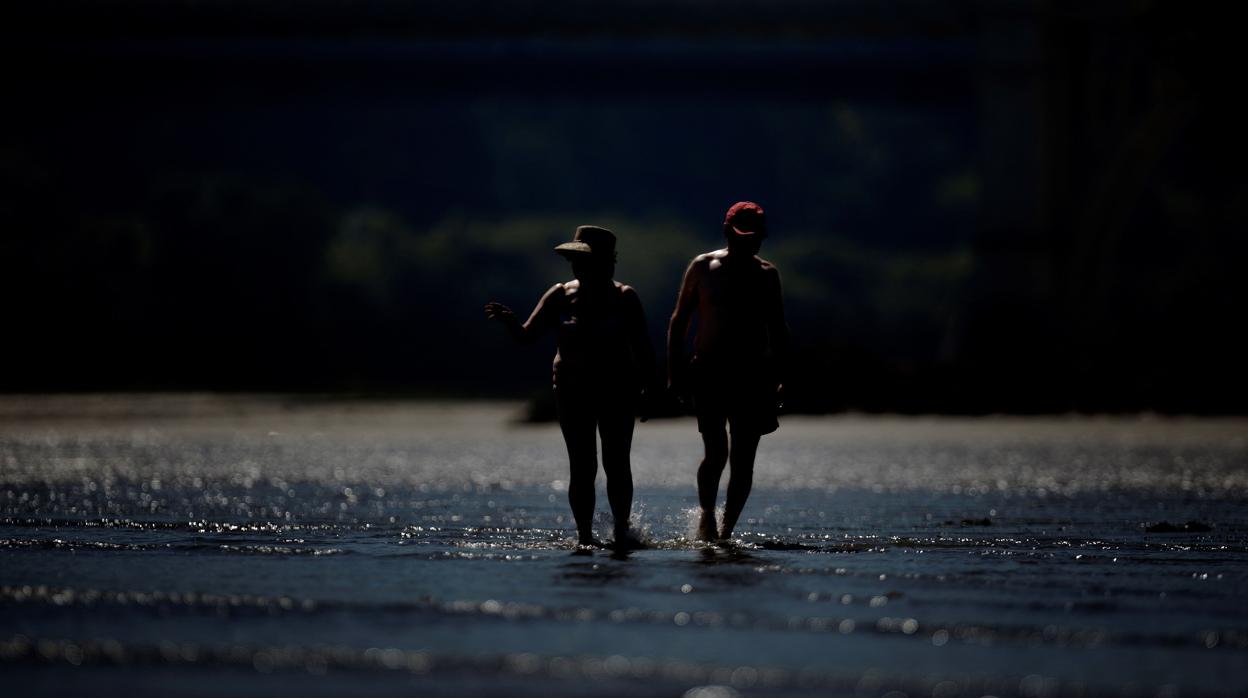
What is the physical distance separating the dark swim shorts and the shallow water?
0.54m

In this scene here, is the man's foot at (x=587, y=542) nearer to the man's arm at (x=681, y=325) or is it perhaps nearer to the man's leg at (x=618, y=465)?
A: the man's leg at (x=618, y=465)

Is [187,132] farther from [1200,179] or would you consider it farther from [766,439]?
[766,439]

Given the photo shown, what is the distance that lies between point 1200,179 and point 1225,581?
74.1m

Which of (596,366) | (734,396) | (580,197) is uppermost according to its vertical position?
(580,197)

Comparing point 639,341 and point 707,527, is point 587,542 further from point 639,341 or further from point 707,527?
point 639,341

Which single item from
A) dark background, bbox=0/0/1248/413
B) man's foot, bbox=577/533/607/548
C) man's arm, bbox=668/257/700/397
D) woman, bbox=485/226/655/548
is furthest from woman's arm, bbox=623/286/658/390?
dark background, bbox=0/0/1248/413

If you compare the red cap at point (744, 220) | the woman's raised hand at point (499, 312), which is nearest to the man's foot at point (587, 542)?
the woman's raised hand at point (499, 312)

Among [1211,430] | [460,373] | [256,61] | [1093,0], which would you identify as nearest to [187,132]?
[460,373]

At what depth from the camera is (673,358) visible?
33.1 ft

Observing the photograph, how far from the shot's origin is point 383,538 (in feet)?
33.2

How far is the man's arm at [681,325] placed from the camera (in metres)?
10.1

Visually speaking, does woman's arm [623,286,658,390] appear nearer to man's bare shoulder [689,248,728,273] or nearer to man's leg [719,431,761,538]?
man's bare shoulder [689,248,728,273]

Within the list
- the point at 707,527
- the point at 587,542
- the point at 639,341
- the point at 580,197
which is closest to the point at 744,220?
the point at 639,341

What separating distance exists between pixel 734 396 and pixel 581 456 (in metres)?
0.77
